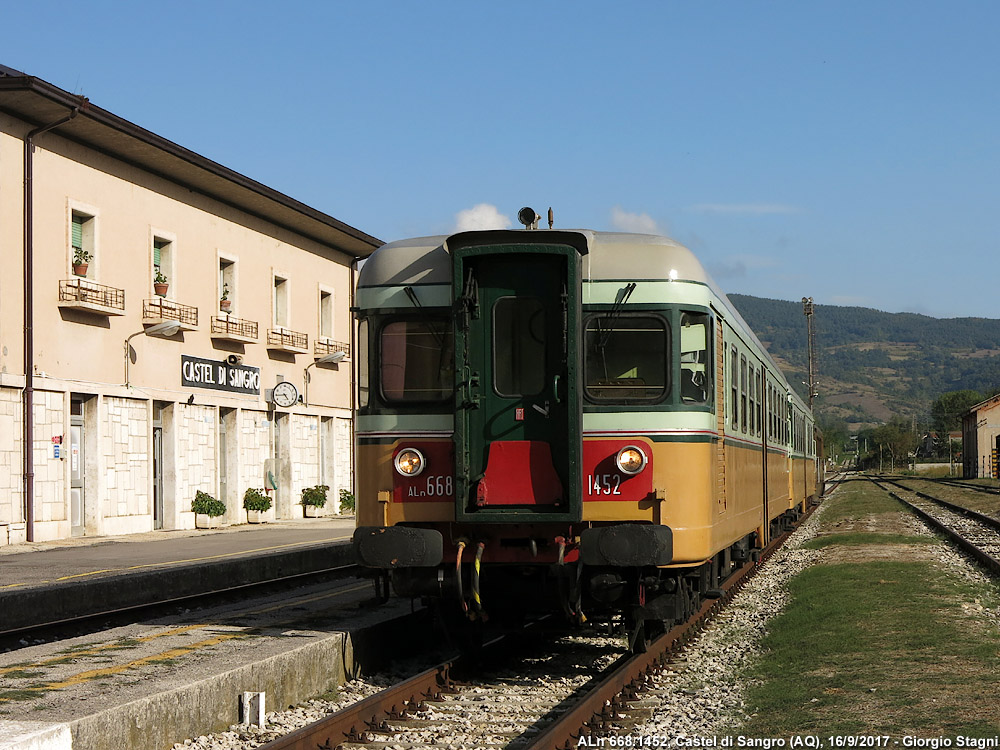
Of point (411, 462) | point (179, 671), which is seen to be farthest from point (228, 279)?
point (179, 671)

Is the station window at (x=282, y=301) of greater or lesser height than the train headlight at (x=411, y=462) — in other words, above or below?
above

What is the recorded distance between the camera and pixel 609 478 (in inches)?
354

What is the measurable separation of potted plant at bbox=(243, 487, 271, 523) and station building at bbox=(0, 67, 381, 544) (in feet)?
1.10

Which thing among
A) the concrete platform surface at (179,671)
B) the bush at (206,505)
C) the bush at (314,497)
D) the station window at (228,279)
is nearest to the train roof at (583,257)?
the concrete platform surface at (179,671)

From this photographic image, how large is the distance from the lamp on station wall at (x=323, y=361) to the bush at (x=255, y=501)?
439 centimetres

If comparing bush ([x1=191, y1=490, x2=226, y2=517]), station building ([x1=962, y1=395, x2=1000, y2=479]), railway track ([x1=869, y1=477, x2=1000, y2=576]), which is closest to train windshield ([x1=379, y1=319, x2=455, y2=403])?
railway track ([x1=869, y1=477, x2=1000, y2=576])

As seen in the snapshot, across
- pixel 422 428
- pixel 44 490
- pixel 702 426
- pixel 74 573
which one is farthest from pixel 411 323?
pixel 44 490

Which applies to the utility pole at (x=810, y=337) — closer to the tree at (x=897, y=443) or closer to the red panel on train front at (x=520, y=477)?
the tree at (x=897, y=443)

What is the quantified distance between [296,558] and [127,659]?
9.53 metres

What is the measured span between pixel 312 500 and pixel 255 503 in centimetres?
368

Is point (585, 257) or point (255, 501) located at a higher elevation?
point (585, 257)

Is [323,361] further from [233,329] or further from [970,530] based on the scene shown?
[970,530]

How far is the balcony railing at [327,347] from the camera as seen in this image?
35.6 metres

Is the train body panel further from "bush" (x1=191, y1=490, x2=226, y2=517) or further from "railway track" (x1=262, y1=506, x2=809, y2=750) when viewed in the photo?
"bush" (x1=191, y1=490, x2=226, y2=517)
